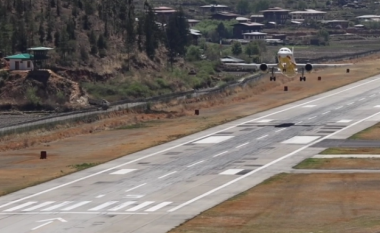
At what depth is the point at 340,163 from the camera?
279ft

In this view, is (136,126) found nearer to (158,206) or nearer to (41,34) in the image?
(41,34)

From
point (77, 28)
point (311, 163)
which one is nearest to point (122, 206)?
point (311, 163)

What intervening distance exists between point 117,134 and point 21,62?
3853cm

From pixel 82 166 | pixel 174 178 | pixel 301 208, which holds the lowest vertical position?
pixel 82 166

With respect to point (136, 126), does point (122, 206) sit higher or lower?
higher

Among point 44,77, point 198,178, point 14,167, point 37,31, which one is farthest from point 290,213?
point 37,31

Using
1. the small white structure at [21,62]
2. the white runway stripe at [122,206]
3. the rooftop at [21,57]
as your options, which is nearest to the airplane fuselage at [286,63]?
the small white structure at [21,62]

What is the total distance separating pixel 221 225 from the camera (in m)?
59.0

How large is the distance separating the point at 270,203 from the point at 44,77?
79396mm

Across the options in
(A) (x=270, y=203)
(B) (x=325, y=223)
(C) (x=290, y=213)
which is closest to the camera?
(B) (x=325, y=223)

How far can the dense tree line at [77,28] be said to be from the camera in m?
153

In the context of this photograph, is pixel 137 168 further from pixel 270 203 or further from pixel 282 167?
pixel 270 203

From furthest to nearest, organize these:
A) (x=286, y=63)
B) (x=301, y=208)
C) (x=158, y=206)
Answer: (x=286, y=63) < (x=158, y=206) < (x=301, y=208)

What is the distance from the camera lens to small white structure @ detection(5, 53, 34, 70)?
143 meters
